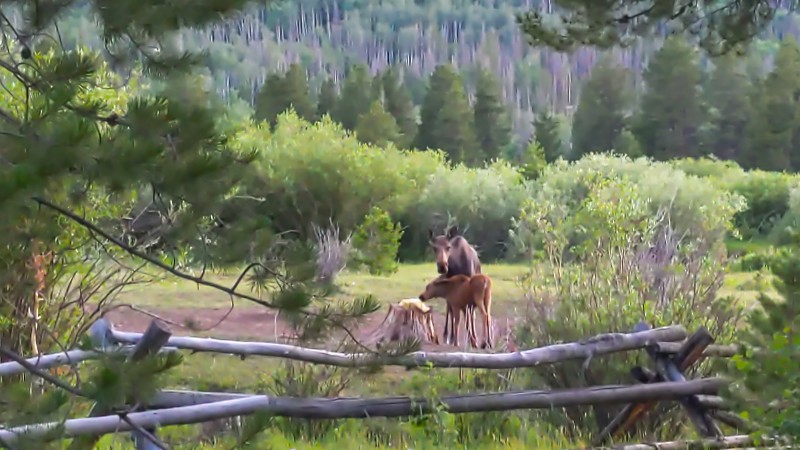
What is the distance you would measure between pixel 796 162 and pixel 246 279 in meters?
45.9

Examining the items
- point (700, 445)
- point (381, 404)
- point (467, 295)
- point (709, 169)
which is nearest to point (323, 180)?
point (467, 295)

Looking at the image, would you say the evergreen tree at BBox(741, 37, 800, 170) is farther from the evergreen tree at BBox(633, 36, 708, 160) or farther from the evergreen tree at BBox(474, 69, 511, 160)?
the evergreen tree at BBox(474, 69, 511, 160)

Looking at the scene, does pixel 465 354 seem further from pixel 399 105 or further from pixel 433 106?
pixel 399 105

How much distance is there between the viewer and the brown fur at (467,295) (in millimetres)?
10523

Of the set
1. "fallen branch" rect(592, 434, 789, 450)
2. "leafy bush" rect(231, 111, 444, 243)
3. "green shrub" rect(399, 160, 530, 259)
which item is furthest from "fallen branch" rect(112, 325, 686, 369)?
"green shrub" rect(399, 160, 530, 259)

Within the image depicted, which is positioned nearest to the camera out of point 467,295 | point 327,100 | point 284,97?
point 467,295

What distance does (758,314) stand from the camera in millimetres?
4668

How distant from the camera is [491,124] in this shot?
51188 millimetres

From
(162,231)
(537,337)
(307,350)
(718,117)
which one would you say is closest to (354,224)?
(537,337)

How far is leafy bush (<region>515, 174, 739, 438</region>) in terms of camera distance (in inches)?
260

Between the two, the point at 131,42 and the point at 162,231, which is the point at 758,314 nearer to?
the point at 162,231

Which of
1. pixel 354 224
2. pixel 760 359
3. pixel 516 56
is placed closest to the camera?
pixel 760 359

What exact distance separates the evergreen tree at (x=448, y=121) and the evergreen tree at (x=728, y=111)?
11.8 m

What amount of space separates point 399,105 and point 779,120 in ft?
57.4
